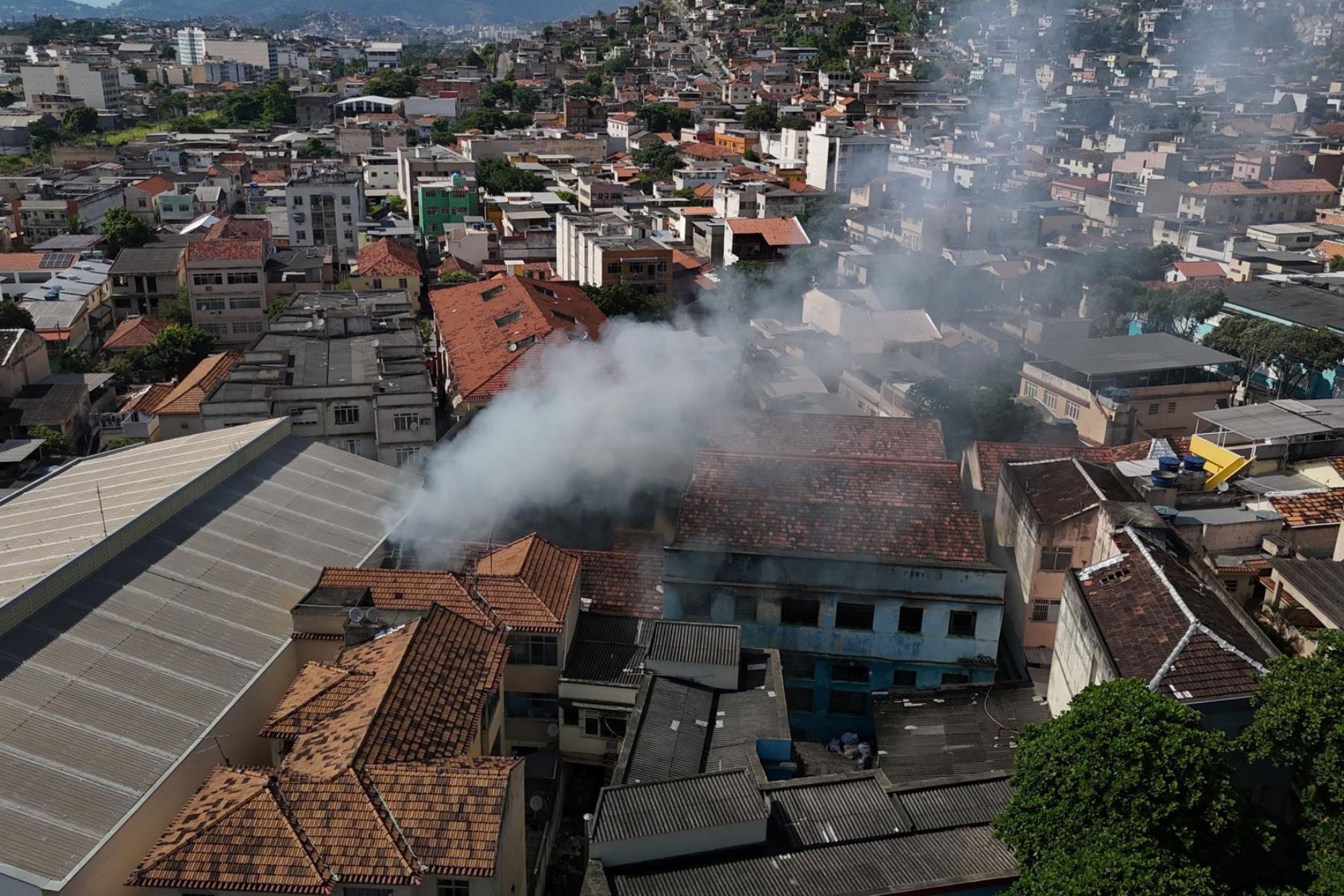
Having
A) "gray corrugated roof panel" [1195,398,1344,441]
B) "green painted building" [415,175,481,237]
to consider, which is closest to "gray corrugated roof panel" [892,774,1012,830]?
"gray corrugated roof panel" [1195,398,1344,441]

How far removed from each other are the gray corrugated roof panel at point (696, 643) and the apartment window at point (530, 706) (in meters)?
1.34

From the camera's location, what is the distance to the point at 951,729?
12164 millimetres

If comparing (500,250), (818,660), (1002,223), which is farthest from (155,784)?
(1002,223)

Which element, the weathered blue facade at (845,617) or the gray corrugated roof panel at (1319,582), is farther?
the weathered blue facade at (845,617)

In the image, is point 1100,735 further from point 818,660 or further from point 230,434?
point 230,434

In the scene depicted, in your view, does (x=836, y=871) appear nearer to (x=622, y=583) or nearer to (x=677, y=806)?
(x=677, y=806)

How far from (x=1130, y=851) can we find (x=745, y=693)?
4876mm

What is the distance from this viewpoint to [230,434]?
16547 millimetres

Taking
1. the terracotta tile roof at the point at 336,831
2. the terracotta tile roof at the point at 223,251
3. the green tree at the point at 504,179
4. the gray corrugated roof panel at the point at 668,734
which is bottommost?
the gray corrugated roof panel at the point at 668,734

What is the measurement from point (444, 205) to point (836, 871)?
1512 inches

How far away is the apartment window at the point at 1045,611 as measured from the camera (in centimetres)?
1395

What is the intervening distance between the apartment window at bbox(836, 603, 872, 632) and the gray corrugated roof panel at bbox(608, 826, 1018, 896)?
11.6 ft

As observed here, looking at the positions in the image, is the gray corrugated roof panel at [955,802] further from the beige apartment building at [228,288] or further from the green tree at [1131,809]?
the beige apartment building at [228,288]

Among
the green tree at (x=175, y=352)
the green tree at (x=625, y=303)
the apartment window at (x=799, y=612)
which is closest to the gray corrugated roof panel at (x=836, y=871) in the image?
the apartment window at (x=799, y=612)
